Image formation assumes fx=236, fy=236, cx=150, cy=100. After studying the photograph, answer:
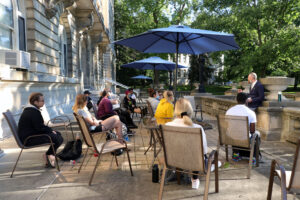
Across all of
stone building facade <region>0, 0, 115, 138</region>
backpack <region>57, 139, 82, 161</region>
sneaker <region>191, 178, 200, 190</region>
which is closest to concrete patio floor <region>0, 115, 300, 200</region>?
sneaker <region>191, 178, 200, 190</region>

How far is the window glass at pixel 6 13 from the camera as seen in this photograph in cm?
675

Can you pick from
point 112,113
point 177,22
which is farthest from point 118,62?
point 112,113

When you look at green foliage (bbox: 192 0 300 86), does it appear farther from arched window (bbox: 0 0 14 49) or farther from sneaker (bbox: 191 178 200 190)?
sneaker (bbox: 191 178 200 190)

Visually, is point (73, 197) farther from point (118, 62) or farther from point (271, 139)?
point (118, 62)

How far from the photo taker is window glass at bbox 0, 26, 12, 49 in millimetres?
6702

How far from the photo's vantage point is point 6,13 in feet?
22.9

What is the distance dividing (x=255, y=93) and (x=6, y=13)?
7481 mm

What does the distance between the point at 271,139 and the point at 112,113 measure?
14.1ft

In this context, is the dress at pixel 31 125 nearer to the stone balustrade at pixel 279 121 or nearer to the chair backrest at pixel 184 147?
the chair backrest at pixel 184 147

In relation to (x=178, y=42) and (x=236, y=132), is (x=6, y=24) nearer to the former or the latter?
(x=178, y=42)

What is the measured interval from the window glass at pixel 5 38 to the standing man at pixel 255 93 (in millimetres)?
6899

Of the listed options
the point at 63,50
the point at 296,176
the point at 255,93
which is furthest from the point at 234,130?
the point at 63,50

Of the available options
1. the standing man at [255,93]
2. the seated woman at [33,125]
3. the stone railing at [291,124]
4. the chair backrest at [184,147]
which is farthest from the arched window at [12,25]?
the stone railing at [291,124]

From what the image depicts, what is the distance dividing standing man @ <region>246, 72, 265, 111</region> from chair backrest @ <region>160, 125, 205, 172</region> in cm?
407
